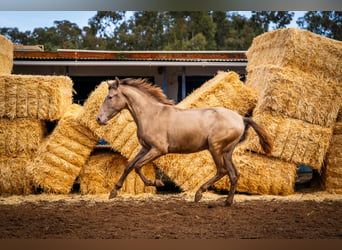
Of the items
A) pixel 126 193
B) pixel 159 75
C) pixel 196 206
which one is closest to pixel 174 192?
pixel 126 193

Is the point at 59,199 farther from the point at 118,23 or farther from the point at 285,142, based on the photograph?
the point at 118,23

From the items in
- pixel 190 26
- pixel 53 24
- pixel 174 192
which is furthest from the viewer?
pixel 190 26

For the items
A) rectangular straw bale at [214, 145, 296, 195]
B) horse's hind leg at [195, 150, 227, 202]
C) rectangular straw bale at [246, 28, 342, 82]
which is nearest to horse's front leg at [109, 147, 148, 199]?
horse's hind leg at [195, 150, 227, 202]

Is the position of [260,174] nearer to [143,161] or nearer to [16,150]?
[143,161]

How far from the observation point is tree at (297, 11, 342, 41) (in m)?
9.56

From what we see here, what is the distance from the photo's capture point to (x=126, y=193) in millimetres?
7070

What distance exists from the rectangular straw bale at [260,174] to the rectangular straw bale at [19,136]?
Answer: 103 inches

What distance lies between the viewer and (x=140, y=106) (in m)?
6.41

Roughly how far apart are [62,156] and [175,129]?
66.5 inches

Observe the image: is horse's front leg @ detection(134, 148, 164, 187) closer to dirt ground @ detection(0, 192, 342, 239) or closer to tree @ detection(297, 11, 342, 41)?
dirt ground @ detection(0, 192, 342, 239)

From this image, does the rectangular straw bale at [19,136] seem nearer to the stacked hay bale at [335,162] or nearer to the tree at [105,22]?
the stacked hay bale at [335,162]

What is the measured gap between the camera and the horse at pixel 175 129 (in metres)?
6.24

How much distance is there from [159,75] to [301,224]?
5760 mm

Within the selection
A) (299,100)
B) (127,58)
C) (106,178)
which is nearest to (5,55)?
(127,58)
